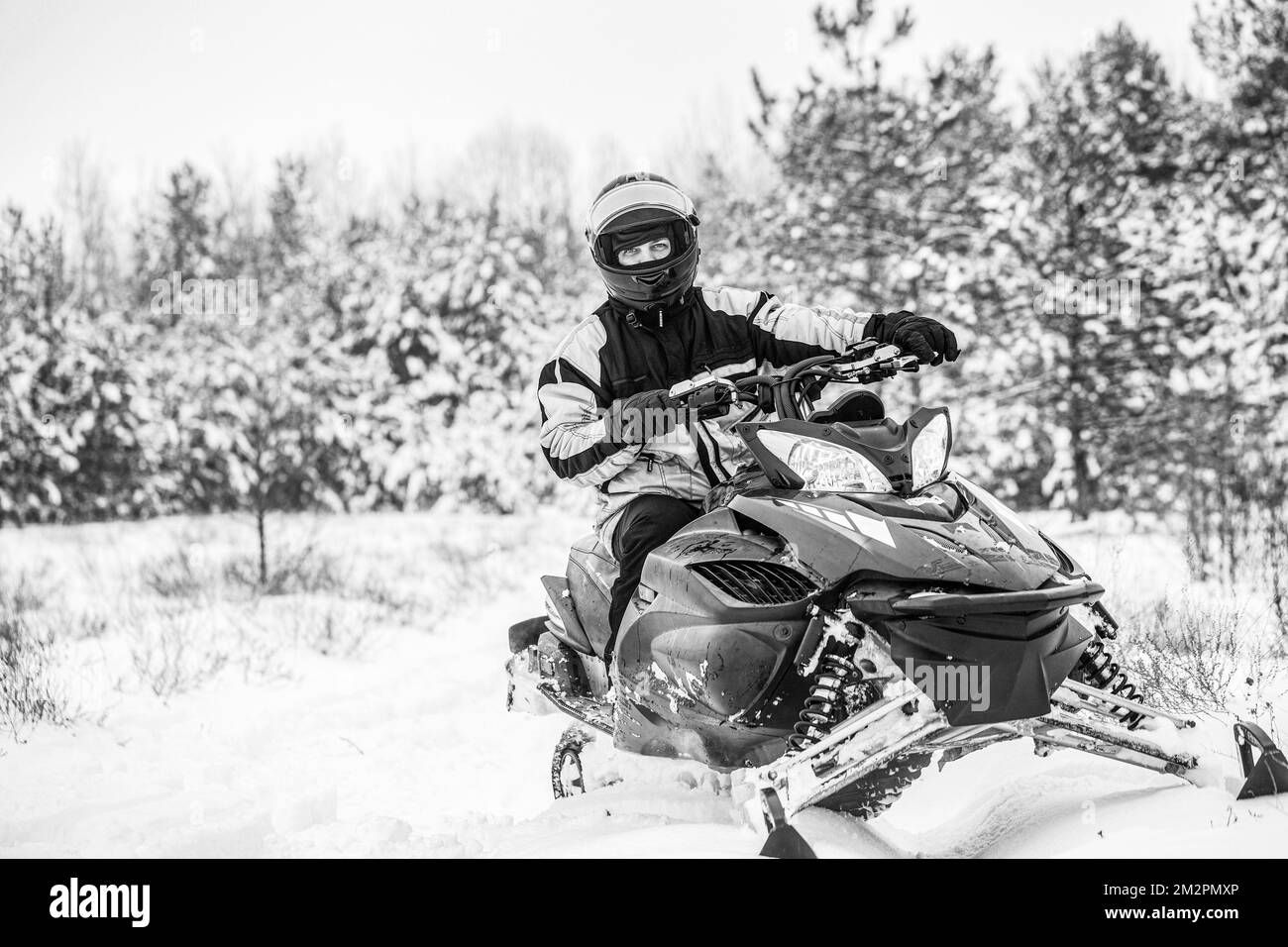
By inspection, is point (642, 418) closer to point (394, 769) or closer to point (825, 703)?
point (825, 703)

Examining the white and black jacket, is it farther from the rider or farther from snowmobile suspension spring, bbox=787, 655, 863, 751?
snowmobile suspension spring, bbox=787, 655, 863, 751

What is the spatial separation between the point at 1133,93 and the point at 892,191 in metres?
4.58

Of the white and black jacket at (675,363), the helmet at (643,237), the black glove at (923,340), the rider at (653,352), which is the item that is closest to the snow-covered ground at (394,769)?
the rider at (653,352)

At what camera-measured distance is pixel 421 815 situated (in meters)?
4.36

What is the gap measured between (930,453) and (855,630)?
24.6 inches

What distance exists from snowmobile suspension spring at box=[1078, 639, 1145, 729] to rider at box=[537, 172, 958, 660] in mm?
1293

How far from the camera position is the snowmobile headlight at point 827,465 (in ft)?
9.66

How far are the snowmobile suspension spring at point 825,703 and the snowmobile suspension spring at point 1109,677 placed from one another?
797mm

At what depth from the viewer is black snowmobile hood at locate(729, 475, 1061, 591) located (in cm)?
266

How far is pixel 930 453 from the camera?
3047mm

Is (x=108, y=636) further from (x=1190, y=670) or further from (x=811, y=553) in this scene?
(x=1190, y=670)

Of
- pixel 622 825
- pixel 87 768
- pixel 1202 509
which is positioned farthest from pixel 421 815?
pixel 1202 509

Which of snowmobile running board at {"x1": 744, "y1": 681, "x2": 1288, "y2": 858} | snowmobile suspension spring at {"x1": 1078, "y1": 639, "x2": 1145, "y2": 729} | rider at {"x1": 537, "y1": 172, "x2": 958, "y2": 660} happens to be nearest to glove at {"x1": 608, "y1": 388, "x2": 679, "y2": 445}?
rider at {"x1": 537, "y1": 172, "x2": 958, "y2": 660}

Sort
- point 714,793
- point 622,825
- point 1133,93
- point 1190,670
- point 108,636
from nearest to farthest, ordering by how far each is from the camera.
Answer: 1. point 622,825
2. point 714,793
3. point 1190,670
4. point 108,636
5. point 1133,93
